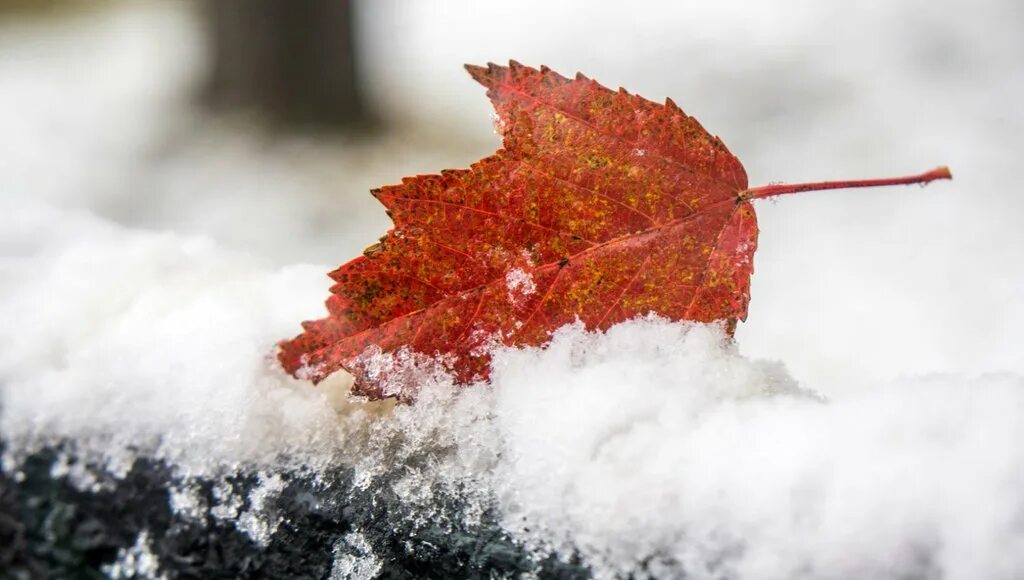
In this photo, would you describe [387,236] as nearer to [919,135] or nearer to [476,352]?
[476,352]

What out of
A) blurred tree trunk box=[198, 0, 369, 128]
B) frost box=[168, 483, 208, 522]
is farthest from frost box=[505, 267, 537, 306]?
blurred tree trunk box=[198, 0, 369, 128]

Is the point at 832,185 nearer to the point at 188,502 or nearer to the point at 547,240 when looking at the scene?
the point at 547,240

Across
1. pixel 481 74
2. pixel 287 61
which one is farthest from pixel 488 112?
pixel 481 74

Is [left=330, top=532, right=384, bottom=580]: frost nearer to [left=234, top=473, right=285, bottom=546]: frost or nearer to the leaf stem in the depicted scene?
[left=234, top=473, right=285, bottom=546]: frost

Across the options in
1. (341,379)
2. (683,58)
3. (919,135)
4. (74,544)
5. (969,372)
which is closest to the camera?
(74,544)

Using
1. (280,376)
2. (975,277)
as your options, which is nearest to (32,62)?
(280,376)

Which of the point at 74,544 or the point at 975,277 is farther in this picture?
the point at 975,277

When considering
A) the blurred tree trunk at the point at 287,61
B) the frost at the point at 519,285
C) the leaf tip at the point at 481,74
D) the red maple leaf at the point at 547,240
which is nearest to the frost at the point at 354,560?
the red maple leaf at the point at 547,240
